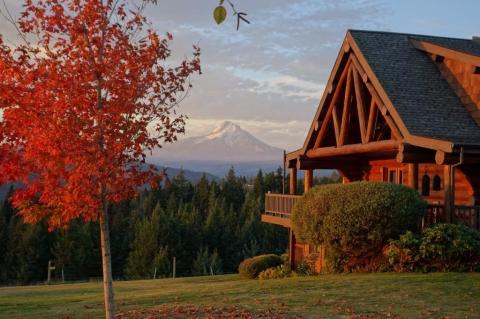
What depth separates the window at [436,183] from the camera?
839 inches

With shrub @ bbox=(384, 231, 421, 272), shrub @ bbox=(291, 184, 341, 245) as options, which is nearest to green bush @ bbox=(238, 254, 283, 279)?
shrub @ bbox=(291, 184, 341, 245)

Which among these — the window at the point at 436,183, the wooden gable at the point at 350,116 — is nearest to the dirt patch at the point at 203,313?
the wooden gable at the point at 350,116

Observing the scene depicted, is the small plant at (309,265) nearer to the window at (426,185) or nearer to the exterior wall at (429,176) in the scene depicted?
the exterior wall at (429,176)

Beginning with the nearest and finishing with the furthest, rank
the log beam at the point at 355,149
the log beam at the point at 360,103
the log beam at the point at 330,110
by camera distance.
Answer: the log beam at the point at 355,149 < the log beam at the point at 360,103 < the log beam at the point at 330,110

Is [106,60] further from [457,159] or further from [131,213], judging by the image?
[131,213]

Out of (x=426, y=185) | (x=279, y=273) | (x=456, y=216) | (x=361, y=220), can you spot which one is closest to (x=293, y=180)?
(x=279, y=273)

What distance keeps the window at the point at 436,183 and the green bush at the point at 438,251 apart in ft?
18.5

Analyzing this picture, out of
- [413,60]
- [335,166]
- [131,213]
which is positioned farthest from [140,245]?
[413,60]

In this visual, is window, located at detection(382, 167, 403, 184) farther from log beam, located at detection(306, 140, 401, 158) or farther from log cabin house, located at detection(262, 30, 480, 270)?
log beam, located at detection(306, 140, 401, 158)

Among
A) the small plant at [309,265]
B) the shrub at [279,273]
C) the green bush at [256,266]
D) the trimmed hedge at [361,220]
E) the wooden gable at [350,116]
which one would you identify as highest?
the wooden gable at [350,116]

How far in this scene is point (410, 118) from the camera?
18.5 metres

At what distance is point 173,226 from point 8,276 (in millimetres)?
22897

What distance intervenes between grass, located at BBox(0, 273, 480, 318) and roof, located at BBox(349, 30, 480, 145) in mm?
5016

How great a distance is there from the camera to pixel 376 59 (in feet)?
68.9
